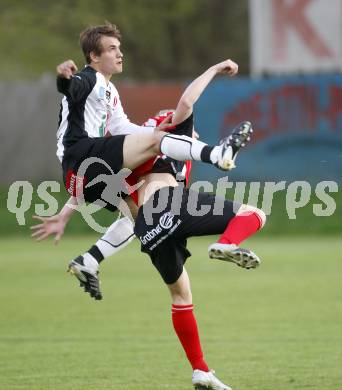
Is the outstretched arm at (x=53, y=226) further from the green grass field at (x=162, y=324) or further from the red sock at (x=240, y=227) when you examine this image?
the red sock at (x=240, y=227)

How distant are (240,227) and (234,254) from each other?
33 centimetres

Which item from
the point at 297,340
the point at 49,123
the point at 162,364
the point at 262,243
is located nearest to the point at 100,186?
the point at 162,364

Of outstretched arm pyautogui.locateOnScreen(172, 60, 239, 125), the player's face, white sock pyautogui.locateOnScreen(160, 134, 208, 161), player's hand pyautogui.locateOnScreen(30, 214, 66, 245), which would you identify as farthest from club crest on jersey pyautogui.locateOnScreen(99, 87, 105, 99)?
player's hand pyautogui.locateOnScreen(30, 214, 66, 245)

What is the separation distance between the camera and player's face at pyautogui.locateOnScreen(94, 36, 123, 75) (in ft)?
24.9

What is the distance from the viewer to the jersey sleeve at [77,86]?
7117 mm

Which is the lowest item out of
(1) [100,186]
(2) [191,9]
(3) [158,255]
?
(3) [158,255]

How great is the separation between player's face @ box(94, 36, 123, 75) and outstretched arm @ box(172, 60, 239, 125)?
0.69 meters

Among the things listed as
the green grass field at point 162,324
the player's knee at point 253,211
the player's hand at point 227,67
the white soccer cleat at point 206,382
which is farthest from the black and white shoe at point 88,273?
the player's hand at point 227,67

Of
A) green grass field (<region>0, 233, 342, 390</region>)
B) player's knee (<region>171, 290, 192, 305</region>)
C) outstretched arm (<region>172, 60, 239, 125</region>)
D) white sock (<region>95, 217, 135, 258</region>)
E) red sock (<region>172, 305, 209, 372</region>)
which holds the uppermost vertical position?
outstretched arm (<region>172, 60, 239, 125</region>)

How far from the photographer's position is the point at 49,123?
2262 cm

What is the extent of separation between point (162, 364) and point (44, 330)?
2.20 m

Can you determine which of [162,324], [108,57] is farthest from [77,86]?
[162,324]

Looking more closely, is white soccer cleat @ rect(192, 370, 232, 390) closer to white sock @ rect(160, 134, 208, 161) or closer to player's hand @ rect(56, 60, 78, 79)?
white sock @ rect(160, 134, 208, 161)

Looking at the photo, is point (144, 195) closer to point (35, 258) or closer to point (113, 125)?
Result: point (113, 125)
